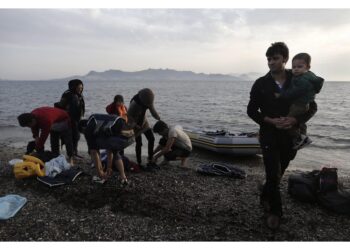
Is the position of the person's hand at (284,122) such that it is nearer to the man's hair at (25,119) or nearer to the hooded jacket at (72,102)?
the man's hair at (25,119)

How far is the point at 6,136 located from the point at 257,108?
1368 centimetres

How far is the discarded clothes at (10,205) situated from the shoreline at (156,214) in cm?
8

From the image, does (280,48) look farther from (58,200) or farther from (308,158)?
(308,158)

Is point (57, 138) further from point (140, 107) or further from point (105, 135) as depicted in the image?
point (140, 107)

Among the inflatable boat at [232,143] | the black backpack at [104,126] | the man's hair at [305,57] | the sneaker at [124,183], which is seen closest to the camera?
the man's hair at [305,57]

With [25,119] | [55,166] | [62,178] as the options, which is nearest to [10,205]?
[62,178]

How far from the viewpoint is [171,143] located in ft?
23.7

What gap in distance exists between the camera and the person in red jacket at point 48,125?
19.2 ft

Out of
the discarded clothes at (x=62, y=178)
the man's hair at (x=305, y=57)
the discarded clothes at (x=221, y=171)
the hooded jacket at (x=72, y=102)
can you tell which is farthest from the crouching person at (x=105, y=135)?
the man's hair at (x=305, y=57)

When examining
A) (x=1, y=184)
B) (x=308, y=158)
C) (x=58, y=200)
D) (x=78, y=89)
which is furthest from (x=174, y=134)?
(x=308, y=158)

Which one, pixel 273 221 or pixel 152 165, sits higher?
pixel 273 221

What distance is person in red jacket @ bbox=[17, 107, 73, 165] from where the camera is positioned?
19.2ft

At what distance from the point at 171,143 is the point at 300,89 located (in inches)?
154

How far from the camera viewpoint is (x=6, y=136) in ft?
47.9
